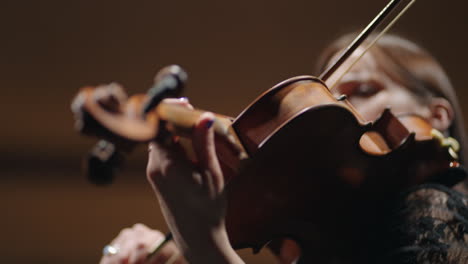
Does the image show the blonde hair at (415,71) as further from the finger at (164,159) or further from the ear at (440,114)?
the finger at (164,159)

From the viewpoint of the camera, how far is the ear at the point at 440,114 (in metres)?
1.02

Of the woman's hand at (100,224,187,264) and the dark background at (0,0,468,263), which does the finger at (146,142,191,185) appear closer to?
the woman's hand at (100,224,187,264)

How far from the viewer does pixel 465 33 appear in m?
1.93

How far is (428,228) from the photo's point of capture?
74 cm

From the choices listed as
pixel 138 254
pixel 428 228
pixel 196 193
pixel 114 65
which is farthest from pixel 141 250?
pixel 114 65

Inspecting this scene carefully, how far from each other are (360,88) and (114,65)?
119 cm

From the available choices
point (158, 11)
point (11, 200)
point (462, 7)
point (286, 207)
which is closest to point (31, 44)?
point (158, 11)

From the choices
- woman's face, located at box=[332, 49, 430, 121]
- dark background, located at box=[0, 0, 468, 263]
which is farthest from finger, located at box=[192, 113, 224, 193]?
dark background, located at box=[0, 0, 468, 263]

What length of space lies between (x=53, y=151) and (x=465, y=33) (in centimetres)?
172

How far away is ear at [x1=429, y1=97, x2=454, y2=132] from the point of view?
3.36ft

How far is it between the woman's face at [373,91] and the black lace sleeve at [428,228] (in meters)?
0.23

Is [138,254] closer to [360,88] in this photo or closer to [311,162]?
[311,162]

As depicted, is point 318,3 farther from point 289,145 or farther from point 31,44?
point 289,145

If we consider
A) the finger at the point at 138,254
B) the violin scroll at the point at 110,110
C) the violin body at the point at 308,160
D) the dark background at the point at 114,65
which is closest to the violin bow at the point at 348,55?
the finger at the point at 138,254
